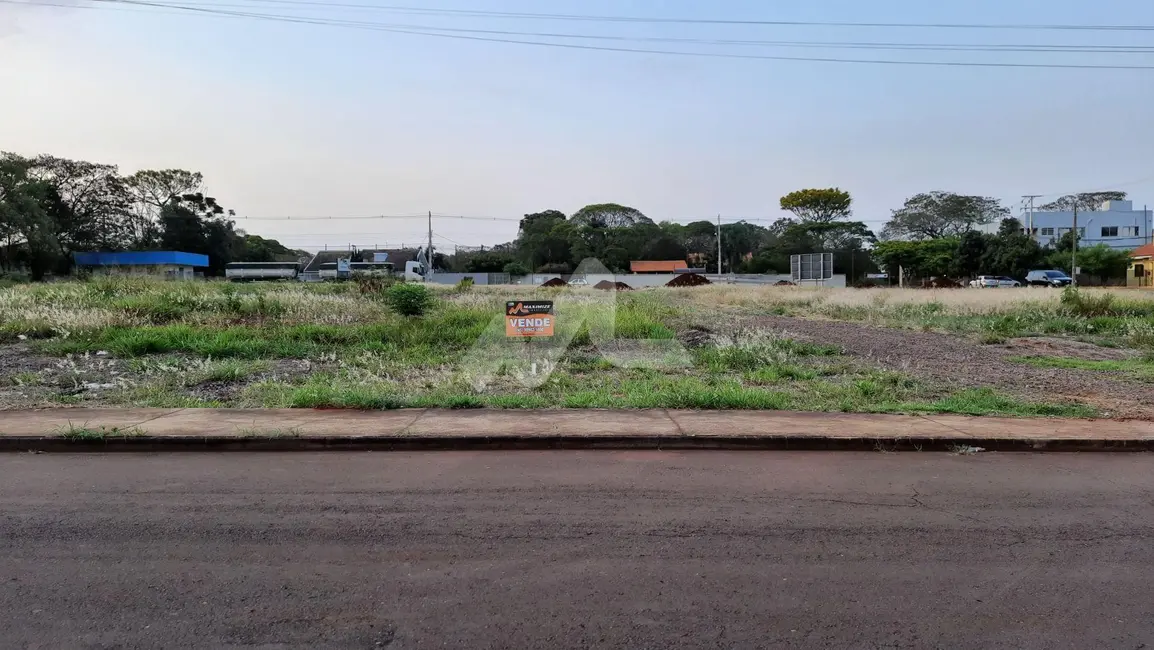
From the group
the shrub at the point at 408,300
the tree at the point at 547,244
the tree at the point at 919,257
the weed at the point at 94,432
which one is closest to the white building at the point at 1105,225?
the tree at the point at 919,257

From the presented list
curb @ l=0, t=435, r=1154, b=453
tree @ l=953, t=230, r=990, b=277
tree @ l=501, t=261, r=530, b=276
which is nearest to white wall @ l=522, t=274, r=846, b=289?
tree @ l=501, t=261, r=530, b=276

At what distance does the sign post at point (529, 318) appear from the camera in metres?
14.4

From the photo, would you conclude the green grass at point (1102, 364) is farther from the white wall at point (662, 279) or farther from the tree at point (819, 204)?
the tree at point (819, 204)

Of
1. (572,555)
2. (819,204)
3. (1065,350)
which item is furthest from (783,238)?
(572,555)

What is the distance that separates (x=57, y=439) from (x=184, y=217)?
8473 cm

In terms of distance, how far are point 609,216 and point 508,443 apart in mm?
92705

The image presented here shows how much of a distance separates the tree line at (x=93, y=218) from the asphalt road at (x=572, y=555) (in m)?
67.4

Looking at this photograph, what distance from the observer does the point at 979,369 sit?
14.3m

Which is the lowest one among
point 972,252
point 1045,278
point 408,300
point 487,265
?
point 408,300

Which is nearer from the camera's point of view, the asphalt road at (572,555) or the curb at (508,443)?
the asphalt road at (572,555)

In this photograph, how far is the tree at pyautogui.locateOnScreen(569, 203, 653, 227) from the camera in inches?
3831

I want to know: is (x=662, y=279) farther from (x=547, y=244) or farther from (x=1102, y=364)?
(x=1102, y=364)

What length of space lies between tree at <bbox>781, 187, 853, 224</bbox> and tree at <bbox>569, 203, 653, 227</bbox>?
2102 cm

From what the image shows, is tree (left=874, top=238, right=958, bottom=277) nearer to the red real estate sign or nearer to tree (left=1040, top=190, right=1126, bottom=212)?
tree (left=1040, top=190, right=1126, bottom=212)
